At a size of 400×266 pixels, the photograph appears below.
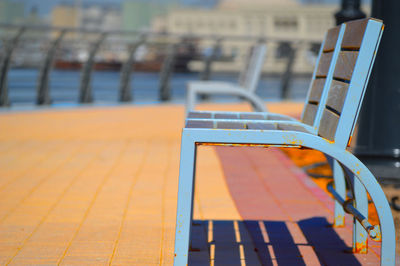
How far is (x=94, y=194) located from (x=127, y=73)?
683cm

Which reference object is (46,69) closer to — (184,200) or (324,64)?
(324,64)

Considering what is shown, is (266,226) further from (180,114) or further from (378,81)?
(180,114)

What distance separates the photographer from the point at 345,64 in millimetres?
2340

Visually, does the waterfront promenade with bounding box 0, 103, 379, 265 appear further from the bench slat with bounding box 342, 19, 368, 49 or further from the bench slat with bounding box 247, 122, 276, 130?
the bench slat with bounding box 342, 19, 368, 49

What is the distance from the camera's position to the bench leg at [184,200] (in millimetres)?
2078

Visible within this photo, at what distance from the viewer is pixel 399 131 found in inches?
160

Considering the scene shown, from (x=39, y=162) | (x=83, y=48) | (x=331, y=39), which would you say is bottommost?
(x=39, y=162)

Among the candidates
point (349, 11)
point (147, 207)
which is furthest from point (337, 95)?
point (349, 11)

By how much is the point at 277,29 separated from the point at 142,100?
97304 millimetres

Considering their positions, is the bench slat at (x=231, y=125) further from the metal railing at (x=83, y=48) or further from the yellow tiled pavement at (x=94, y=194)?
the metal railing at (x=83, y=48)

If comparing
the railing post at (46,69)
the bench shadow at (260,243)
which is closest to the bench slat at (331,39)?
the bench shadow at (260,243)

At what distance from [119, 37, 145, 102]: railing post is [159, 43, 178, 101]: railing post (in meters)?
0.72

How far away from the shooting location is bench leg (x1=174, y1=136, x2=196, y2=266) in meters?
2.08

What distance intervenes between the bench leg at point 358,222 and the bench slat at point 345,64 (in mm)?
464
